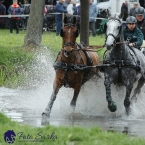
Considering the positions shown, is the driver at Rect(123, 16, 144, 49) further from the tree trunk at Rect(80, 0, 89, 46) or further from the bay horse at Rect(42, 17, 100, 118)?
the tree trunk at Rect(80, 0, 89, 46)

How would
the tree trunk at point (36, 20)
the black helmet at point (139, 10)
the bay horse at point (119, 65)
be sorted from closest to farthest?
1. the bay horse at point (119, 65)
2. the black helmet at point (139, 10)
3. the tree trunk at point (36, 20)

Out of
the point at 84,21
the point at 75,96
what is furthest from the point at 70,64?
the point at 84,21

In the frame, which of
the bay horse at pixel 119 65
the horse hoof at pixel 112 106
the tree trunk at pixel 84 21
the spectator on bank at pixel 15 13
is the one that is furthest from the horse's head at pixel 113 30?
the spectator on bank at pixel 15 13

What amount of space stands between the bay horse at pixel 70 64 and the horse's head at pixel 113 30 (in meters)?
0.63

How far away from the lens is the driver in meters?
15.9

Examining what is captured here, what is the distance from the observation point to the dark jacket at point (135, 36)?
15.9 metres

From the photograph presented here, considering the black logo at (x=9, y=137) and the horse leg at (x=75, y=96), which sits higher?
the black logo at (x=9, y=137)

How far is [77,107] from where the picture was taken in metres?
15.8

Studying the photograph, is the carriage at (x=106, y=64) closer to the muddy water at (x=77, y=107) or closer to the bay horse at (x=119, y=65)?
the bay horse at (x=119, y=65)

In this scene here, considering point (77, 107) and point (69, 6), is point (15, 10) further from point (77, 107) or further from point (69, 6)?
point (77, 107)

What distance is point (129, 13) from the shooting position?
35.7 m

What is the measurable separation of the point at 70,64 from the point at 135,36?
230 centimetres

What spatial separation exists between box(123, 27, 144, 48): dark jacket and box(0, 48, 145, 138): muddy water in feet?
3.61

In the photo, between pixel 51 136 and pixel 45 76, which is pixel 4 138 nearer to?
pixel 51 136
